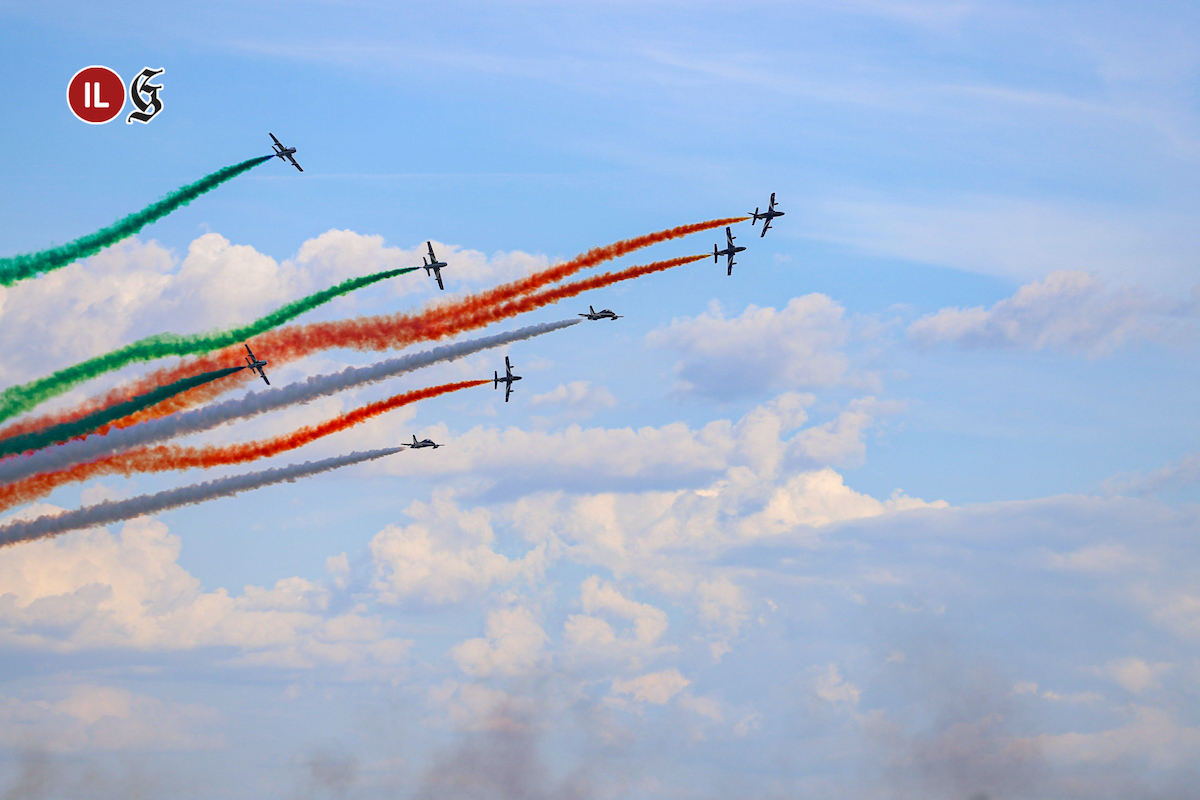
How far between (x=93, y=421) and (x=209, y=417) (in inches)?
423

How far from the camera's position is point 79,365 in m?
116

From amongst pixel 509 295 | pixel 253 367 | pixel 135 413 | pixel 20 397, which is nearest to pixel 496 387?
pixel 509 295

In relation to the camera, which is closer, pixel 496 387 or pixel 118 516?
pixel 118 516

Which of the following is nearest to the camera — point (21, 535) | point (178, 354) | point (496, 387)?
point (21, 535)

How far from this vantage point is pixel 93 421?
11469 centimetres

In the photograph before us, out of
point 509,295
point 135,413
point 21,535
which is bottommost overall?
point 21,535

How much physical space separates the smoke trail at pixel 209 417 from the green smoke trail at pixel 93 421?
0.91 meters

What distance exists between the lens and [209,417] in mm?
114312

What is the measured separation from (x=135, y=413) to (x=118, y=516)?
1016cm

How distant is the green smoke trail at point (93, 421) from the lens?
370ft

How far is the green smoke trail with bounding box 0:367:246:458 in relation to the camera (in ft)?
370

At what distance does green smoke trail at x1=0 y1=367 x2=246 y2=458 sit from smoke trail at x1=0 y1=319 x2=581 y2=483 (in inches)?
35.8

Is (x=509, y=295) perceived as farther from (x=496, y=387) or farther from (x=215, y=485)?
(x=215, y=485)

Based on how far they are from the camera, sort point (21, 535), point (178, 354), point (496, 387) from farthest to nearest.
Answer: point (496, 387) → point (178, 354) → point (21, 535)
